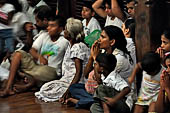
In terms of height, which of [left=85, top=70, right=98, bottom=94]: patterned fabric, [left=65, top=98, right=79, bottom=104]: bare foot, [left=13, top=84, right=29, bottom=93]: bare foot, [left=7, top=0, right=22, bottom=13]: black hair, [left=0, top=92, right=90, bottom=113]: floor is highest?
[left=7, top=0, right=22, bottom=13]: black hair

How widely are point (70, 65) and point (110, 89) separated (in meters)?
1.78

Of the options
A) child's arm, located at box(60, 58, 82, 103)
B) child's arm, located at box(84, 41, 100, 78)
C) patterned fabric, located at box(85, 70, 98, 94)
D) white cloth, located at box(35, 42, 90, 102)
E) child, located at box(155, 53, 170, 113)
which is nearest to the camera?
child, located at box(155, 53, 170, 113)

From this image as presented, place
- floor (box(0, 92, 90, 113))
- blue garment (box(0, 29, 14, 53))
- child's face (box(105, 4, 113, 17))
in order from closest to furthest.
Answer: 1. floor (box(0, 92, 90, 113))
2. child's face (box(105, 4, 113, 17))
3. blue garment (box(0, 29, 14, 53))

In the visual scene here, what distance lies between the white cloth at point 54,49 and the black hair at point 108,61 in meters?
2.10

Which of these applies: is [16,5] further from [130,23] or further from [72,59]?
[130,23]

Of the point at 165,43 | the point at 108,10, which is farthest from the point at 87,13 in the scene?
the point at 165,43

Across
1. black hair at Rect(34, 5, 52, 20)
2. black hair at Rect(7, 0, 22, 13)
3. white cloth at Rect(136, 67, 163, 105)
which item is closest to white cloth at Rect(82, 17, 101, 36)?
black hair at Rect(34, 5, 52, 20)

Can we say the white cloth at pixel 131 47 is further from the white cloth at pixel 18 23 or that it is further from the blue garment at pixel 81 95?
the white cloth at pixel 18 23

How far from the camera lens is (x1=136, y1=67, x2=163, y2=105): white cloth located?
6633mm

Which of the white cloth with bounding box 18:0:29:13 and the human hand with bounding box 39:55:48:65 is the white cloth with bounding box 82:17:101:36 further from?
the white cloth with bounding box 18:0:29:13

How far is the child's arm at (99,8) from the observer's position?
8.91 meters

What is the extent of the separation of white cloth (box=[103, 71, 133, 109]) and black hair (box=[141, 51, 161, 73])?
345mm

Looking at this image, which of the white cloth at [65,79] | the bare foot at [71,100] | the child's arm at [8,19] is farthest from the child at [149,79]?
the child's arm at [8,19]

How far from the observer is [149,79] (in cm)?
667
